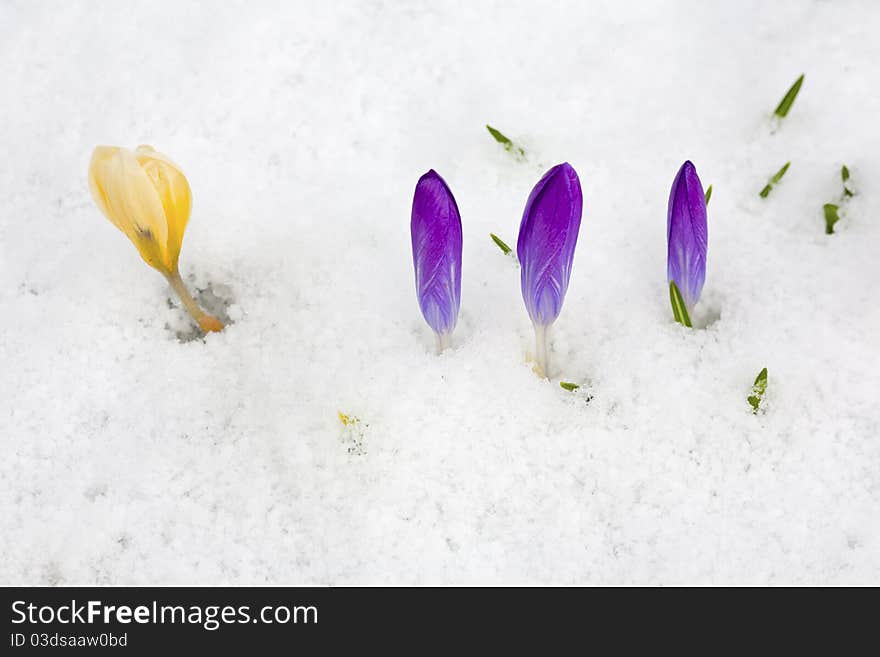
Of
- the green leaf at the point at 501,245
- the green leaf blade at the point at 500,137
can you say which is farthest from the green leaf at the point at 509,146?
the green leaf at the point at 501,245

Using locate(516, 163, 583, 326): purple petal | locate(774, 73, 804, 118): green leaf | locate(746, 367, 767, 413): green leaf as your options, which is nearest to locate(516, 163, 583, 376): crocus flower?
locate(516, 163, 583, 326): purple petal

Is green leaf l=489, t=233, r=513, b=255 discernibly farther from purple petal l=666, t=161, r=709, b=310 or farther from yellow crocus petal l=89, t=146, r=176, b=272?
yellow crocus petal l=89, t=146, r=176, b=272

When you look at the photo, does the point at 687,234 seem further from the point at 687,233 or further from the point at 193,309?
the point at 193,309

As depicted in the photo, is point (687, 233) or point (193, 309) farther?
point (193, 309)

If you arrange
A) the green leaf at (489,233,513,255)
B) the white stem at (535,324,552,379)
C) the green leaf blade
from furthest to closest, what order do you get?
the green leaf blade
the green leaf at (489,233,513,255)
the white stem at (535,324,552,379)

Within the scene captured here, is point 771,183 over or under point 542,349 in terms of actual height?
over

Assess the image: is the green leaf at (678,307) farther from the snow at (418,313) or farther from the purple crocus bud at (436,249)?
the purple crocus bud at (436,249)

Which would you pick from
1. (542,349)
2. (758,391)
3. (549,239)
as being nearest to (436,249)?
(549,239)
